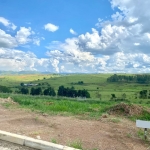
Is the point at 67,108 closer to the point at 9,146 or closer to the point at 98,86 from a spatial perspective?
the point at 9,146

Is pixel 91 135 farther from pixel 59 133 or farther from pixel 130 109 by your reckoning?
pixel 130 109

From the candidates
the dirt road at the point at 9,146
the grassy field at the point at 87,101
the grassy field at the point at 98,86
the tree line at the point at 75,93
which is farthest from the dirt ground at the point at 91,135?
the tree line at the point at 75,93

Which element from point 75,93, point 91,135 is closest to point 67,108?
point 91,135

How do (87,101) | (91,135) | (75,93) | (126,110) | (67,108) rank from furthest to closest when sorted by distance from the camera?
(75,93) < (87,101) < (67,108) < (126,110) < (91,135)

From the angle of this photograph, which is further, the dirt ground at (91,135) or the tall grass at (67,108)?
the tall grass at (67,108)

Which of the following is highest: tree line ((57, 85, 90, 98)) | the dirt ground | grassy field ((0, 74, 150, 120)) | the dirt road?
the dirt road

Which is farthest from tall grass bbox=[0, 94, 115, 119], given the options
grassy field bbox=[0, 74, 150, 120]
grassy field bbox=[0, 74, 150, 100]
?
grassy field bbox=[0, 74, 150, 100]

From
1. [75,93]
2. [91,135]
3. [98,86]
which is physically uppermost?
[91,135]

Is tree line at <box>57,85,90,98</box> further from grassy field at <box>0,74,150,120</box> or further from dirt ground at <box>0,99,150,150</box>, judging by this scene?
dirt ground at <box>0,99,150,150</box>

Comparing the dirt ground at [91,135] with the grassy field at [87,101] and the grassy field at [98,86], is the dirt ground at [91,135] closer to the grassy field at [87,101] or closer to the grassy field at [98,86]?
the grassy field at [87,101]

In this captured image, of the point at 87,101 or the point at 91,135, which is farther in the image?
the point at 87,101

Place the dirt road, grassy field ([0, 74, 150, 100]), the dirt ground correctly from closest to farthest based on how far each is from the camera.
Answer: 1. the dirt road
2. the dirt ground
3. grassy field ([0, 74, 150, 100])

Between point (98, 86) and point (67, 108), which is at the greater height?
point (67, 108)

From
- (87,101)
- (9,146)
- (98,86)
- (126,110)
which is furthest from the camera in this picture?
(98,86)
